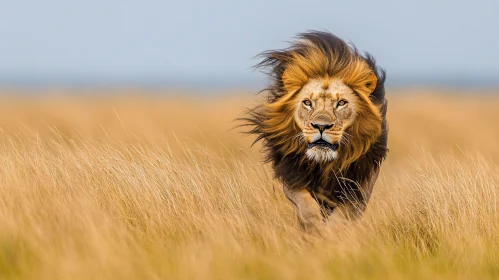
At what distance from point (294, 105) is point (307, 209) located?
61 cm

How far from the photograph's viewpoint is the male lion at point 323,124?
580 cm

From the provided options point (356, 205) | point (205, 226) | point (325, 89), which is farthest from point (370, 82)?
point (205, 226)

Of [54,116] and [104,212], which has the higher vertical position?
[104,212]

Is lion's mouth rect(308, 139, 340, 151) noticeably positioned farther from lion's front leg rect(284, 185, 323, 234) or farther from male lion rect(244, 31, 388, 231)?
lion's front leg rect(284, 185, 323, 234)

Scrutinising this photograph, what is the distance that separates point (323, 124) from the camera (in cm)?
566

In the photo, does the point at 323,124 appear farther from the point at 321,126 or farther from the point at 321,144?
the point at 321,144

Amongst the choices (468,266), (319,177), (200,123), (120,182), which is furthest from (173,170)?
(200,123)

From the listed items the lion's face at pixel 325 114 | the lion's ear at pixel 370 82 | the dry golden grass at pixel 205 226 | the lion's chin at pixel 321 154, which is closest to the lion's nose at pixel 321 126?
the lion's face at pixel 325 114

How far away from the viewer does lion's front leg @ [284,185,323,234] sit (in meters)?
5.69

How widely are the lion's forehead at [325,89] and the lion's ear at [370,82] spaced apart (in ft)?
0.44

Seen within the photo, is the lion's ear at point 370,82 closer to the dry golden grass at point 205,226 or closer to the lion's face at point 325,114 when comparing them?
the lion's face at point 325,114

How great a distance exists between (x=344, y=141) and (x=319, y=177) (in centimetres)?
39

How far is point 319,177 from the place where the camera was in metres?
6.21

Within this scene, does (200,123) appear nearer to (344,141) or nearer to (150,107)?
(150,107)
